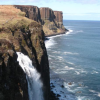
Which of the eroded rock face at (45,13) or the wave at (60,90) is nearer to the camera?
the wave at (60,90)

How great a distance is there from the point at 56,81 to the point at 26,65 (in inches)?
950

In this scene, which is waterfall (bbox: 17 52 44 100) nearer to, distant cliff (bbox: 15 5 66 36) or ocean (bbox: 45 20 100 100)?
ocean (bbox: 45 20 100 100)

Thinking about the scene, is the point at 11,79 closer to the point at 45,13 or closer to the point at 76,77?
the point at 76,77

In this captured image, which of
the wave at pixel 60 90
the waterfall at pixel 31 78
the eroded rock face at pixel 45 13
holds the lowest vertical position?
the wave at pixel 60 90

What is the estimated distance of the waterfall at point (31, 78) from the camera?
24797mm

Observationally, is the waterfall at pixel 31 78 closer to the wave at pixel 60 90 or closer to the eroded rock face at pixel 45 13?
the wave at pixel 60 90

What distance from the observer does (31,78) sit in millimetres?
25891

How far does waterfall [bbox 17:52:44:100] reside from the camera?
24797 mm

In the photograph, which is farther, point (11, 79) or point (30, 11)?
point (30, 11)

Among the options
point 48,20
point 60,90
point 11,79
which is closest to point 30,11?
point 48,20

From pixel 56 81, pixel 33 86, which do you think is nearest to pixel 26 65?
pixel 33 86

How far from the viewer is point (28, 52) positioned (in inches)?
1202

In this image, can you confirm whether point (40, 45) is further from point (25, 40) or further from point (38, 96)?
point (38, 96)

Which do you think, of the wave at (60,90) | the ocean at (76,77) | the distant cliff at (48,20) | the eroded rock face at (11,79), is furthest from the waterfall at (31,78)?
the distant cliff at (48,20)
